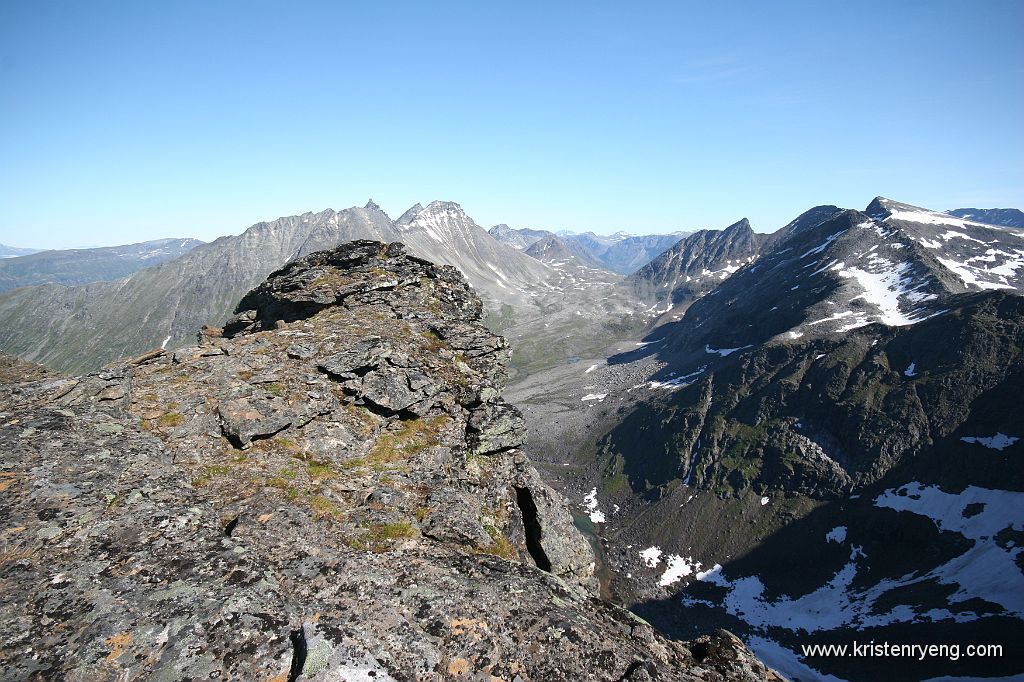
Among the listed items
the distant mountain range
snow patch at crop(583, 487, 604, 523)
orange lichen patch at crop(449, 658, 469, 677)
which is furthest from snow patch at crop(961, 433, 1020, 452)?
orange lichen patch at crop(449, 658, 469, 677)

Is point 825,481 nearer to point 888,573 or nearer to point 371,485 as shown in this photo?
point 888,573

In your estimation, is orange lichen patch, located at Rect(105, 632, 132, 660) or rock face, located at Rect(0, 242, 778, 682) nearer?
orange lichen patch, located at Rect(105, 632, 132, 660)

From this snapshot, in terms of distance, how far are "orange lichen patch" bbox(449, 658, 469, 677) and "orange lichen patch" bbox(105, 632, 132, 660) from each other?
23.1 ft

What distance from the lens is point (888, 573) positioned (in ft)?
430

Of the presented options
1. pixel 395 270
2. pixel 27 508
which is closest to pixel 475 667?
pixel 27 508

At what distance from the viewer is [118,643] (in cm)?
1016

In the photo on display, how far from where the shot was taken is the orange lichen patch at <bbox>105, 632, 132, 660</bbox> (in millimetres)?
9928

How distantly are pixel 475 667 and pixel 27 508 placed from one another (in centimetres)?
1295

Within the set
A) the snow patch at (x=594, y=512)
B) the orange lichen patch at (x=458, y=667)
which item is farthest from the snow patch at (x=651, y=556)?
the orange lichen patch at (x=458, y=667)

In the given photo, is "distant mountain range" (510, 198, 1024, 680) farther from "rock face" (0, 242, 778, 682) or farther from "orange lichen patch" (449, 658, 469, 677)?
"orange lichen patch" (449, 658, 469, 677)

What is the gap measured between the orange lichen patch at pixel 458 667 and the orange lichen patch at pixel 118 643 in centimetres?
704

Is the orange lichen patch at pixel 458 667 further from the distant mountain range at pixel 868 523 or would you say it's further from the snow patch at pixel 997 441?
the snow patch at pixel 997 441

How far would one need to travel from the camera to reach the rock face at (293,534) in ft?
35.2

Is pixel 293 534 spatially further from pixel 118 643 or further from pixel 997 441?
pixel 997 441
